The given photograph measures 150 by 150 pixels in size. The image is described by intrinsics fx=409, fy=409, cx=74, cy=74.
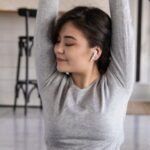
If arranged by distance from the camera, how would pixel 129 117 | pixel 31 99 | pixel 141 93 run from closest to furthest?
pixel 129 117
pixel 31 99
pixel 141 93

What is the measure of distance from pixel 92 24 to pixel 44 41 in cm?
15

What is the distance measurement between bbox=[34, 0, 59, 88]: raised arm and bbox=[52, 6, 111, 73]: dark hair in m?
0.03

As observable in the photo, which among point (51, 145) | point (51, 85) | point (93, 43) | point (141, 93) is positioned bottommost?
point (141, 93)

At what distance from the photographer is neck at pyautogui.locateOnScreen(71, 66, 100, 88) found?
3.61 ft

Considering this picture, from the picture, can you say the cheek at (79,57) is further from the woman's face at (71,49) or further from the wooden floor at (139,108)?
the wooden floor at (139,108)

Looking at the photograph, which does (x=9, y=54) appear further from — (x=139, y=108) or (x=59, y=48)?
(x=59, y=48)

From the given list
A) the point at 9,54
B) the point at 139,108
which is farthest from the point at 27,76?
the point at 139,108

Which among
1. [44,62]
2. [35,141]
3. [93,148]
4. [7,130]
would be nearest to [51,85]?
[44,62]

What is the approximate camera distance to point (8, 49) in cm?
488

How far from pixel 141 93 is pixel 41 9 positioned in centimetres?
458

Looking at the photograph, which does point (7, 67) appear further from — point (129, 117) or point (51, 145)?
point (51, 145)

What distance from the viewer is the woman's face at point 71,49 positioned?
3.44 ft

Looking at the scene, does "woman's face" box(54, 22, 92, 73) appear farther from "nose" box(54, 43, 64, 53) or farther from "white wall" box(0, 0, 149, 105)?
"white wall" box(0, 0, 149, 105)

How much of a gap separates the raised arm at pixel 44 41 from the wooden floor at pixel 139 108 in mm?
3344
